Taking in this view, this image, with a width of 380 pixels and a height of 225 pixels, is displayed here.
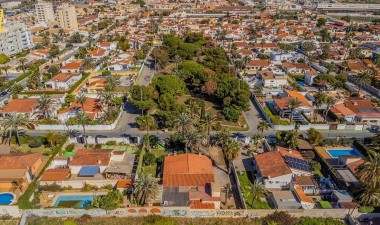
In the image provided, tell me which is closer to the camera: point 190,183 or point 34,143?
point 190,183

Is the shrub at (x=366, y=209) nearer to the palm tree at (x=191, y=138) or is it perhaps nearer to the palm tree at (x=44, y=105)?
the palm tree at (x=191, y=138)

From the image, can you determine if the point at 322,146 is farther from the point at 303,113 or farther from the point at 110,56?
the point at 110,56

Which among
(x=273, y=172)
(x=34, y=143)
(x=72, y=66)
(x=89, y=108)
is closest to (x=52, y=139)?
(x=34, y=143)

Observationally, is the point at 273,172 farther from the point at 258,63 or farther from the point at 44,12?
the point at 44,12

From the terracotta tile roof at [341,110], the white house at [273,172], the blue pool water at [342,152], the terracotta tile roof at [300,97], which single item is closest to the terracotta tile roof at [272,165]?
the white house at [273,172]

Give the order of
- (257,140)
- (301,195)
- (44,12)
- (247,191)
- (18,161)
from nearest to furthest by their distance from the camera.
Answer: (301,195) < (247,191) < (18,161) < (257,140) < (44,12)

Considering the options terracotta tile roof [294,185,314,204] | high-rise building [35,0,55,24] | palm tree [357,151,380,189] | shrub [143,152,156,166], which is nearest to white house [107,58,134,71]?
shrub [143,152,156,166]
